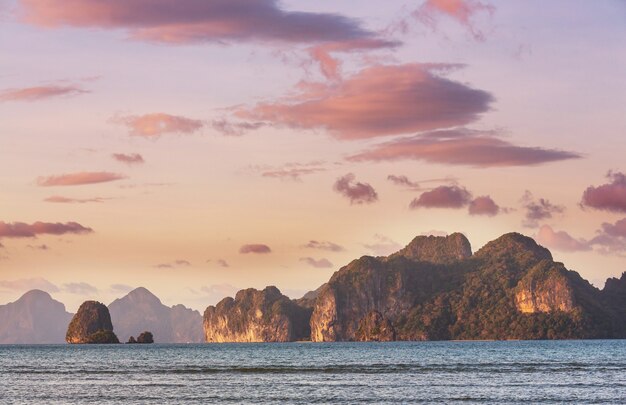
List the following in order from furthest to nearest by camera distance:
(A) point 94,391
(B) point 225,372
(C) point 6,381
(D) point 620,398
A: (B) point 225,372 → (C) point 6,381 → (A) point 94,391 → (D) point 620,398

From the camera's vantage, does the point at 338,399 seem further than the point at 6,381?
No

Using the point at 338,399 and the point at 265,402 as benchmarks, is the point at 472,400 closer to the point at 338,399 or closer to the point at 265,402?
the point at 338,399

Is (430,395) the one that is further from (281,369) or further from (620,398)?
(281,369)

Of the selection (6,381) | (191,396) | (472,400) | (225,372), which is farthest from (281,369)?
(472,400)

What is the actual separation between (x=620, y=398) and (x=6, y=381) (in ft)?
266

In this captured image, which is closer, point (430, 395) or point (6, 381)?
point (430, 395)

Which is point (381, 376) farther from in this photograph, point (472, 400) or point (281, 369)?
point (472, 400)

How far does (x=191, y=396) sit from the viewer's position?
4006 inches

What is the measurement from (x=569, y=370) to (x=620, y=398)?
158 feet

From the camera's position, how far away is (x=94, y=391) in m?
110

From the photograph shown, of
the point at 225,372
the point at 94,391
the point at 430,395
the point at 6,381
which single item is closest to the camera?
the point at 430,395

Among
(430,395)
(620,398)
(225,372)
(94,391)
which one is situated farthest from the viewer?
(225,372)

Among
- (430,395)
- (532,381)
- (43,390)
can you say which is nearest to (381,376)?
(532,381)

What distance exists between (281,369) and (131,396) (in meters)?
58.3
